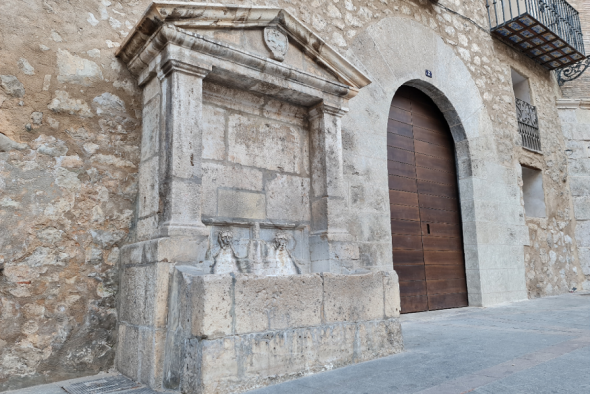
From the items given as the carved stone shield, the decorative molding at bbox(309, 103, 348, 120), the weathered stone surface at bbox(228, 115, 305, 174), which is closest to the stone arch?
the decorative molding at bbox(309, 103, 348, 120)

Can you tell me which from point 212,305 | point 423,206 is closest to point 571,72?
point 423,206

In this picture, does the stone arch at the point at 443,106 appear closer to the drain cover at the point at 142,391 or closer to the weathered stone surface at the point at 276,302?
the weathered stone surface at the point at 276,302

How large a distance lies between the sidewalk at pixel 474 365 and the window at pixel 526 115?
4000mm

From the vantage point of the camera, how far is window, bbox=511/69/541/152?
725 cm

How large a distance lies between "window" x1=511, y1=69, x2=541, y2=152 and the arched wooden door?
1959 mm

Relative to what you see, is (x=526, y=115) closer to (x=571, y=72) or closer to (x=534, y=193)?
(x=534, y=193)

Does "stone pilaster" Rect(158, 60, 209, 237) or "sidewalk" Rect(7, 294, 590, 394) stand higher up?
"stone pilaster" Rect(158, 60, 209, 237)

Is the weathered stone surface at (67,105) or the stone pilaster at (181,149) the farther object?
the weathered stone surface at (67,105)

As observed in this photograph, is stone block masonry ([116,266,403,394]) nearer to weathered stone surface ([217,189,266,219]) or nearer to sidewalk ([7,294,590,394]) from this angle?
sidewalk ([7,294,590,394])

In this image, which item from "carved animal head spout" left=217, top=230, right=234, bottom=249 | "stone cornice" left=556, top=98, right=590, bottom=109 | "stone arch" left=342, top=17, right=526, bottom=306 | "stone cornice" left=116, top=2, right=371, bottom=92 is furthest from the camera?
"stone cornice" left=556, top=98, right=590, bottom=109

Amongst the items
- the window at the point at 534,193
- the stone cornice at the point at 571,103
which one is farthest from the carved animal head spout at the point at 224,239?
the stone cornice at the point at 571,103

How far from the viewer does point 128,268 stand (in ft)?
8.97

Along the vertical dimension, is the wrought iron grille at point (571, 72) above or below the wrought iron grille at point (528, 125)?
above

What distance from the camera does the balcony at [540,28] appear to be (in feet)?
22.7
